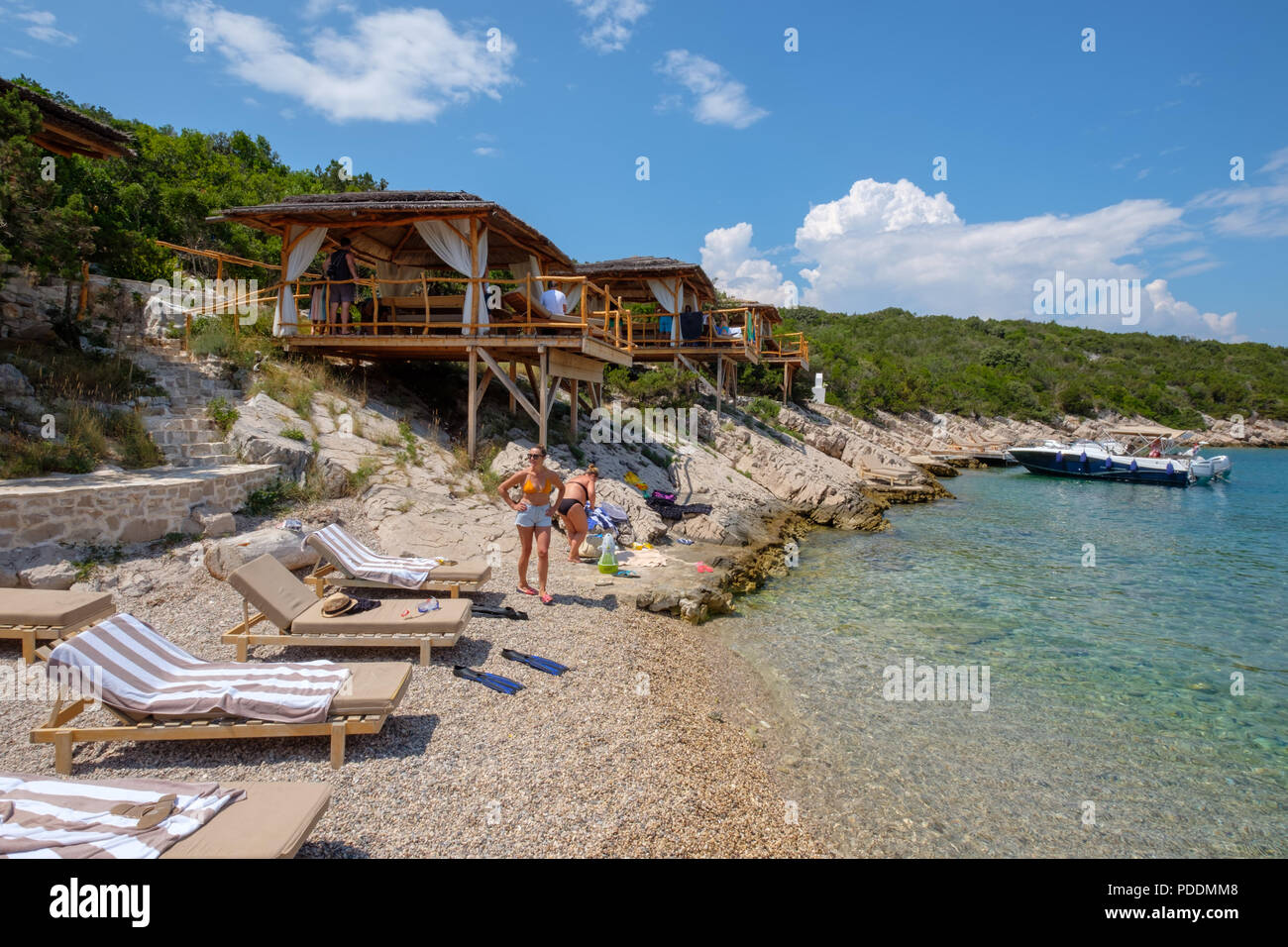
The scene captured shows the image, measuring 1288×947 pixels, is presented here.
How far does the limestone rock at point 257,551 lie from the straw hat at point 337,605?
1693 mm

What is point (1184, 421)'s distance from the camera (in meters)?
55.7

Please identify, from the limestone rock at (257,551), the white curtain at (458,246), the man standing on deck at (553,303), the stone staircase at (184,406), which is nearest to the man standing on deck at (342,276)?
the white curtain at (458,246)

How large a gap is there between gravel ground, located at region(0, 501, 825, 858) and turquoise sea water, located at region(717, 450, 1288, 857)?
0.91m

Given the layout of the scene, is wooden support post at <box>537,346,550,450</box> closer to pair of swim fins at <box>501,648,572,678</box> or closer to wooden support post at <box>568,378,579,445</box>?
wooden support post at <box>568,378,579,445</box>

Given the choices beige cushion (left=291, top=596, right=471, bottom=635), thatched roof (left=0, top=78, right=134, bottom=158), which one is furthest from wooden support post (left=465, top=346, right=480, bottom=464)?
thatched roof (left=0, top=78, right=134, bottom=158)

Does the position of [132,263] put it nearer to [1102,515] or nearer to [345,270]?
[345,270]

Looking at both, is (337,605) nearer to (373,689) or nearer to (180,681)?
(180,681)

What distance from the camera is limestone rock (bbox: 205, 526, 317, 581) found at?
7.99m

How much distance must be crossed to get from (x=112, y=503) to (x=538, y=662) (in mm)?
5836

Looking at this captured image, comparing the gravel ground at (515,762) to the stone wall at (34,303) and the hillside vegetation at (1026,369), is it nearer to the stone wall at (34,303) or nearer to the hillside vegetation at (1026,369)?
the stone wall at (34,303)
